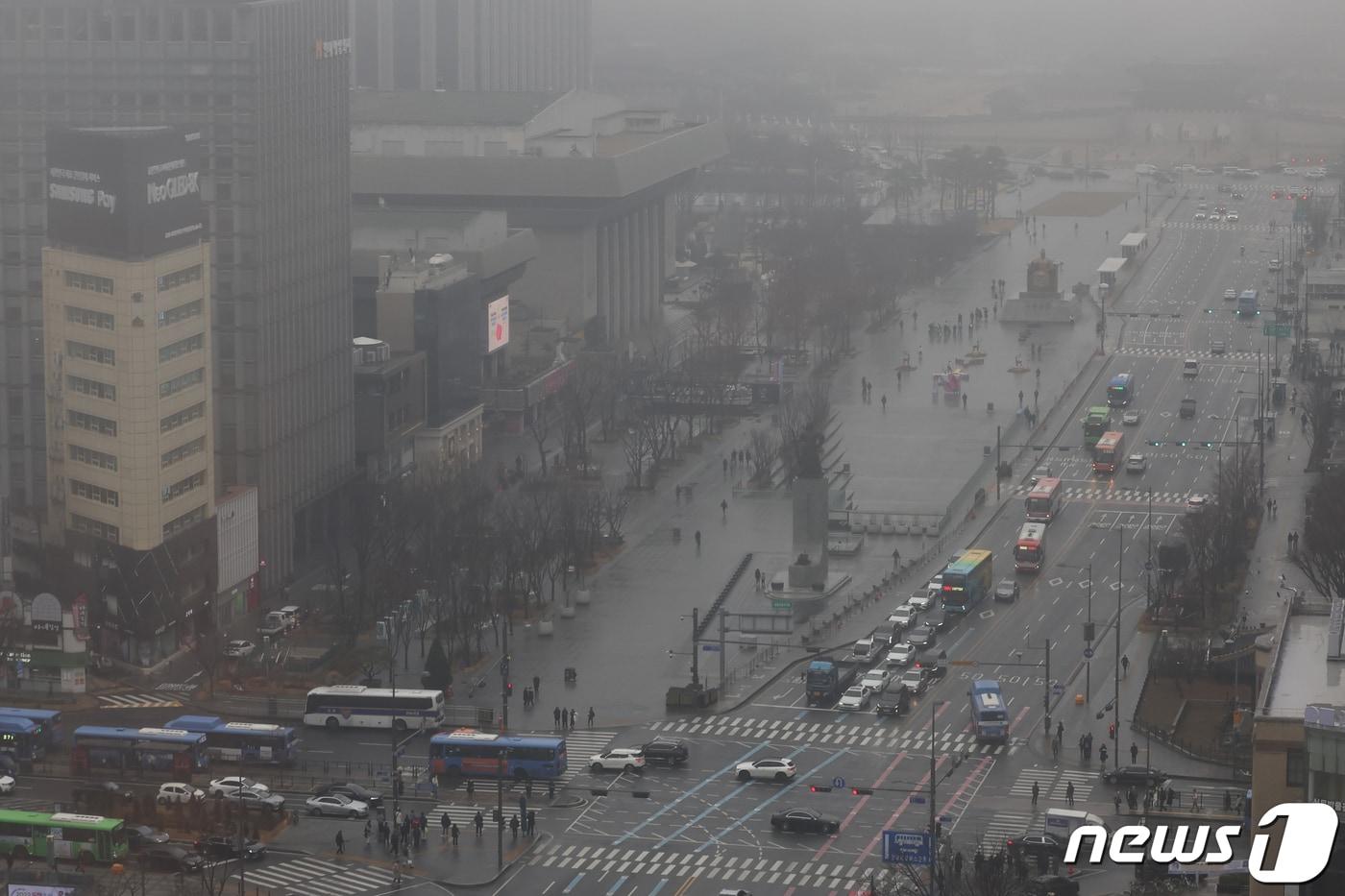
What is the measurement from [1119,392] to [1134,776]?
6222 cm

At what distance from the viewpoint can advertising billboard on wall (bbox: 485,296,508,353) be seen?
13375 centimetres

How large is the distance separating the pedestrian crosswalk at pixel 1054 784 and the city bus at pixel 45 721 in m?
29.4

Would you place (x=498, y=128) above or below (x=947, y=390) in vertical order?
above

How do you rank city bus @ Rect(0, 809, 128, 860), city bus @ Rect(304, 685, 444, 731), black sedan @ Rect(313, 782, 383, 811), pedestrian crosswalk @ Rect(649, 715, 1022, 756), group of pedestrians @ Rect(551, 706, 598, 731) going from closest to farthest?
city bus @ Rect(0, 809, 128, 860)
black sedan @ Rect(313, 782, 383, 811)
pedestrian crosswalk @ Rect(649, 715, 1022, 756)
city bus @ Rect(304, 685, 444, 731)
group of pedestrians @ Rect(551, 706, 598, 731)

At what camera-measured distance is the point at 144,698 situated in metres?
88.3

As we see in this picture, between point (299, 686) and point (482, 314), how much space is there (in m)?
45.5

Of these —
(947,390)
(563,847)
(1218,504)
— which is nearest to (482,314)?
(947,390)

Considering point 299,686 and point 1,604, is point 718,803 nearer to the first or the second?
point 299,686

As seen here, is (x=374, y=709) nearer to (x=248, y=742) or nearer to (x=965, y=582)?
(x=248, y=742)

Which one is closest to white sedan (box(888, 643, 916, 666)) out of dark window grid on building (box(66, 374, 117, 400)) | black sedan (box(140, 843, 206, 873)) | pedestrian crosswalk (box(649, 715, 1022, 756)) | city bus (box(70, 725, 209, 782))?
pedestrian crosswalk (box(649, 715, 1022, 756))

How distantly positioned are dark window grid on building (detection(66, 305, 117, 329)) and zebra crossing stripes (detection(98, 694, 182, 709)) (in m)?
12.6

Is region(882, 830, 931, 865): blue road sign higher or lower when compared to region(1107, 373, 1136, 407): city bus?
higher

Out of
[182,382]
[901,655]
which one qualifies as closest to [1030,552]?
[901,655]

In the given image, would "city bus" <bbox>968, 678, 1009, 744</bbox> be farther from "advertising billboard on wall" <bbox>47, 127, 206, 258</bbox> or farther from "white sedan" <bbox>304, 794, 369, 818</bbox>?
"advertising billboard on wall" <bbox>47, 127, 206, 258</bbox>
